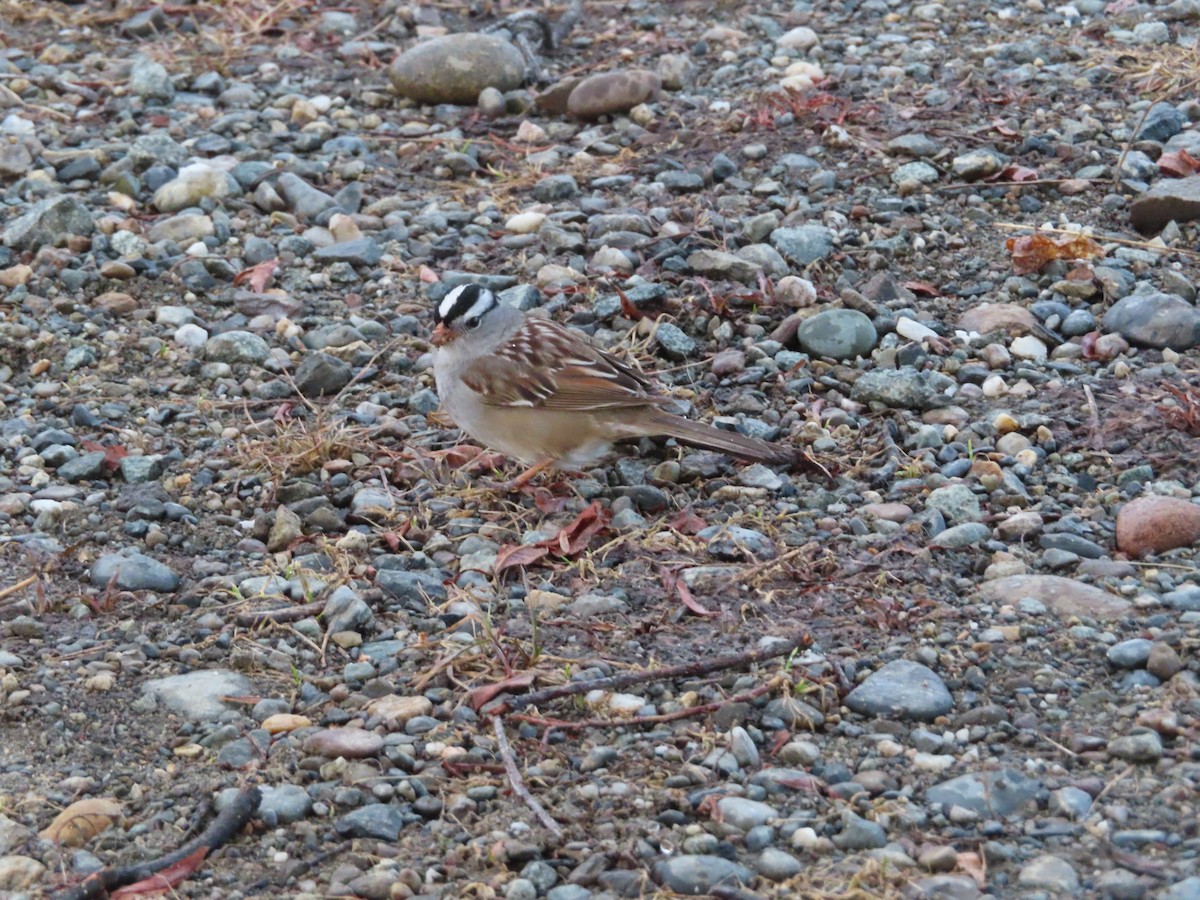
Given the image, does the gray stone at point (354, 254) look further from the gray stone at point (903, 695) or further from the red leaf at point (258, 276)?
the gray stone at point (903, 695)

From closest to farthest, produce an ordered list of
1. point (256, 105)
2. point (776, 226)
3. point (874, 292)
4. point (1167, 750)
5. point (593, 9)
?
1. point (1167, 750)
2. point (874, 292)
3. point (776, 226)
4. point (256, 105)
5. point (593, 9)

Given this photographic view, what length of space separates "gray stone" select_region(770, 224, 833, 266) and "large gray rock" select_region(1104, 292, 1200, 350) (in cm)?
128

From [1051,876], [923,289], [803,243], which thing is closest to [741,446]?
[923,289]

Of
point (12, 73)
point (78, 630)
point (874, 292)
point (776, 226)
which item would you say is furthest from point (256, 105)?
point (78, 630)

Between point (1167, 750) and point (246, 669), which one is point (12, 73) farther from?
point (1167, 750)

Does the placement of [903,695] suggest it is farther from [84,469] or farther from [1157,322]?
[84,469]

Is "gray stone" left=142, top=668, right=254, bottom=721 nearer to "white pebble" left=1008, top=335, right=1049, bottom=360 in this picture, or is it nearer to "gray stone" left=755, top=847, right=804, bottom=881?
"gray stone" left=755, top=847, right=804, bottom=881

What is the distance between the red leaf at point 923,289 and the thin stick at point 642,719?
2863 millimetres

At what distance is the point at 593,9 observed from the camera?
10.0 metres

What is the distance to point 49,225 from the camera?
24.2ft

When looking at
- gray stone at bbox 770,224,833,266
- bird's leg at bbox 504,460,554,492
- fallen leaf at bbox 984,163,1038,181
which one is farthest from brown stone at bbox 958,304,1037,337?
bird's leg at bbox 504,460,554,492

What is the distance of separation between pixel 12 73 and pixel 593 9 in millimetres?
3623

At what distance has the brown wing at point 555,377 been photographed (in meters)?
5.76

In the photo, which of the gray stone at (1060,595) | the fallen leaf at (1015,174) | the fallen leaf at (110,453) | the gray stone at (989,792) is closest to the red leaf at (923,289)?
the fallen leaf at (1015,174)
